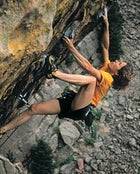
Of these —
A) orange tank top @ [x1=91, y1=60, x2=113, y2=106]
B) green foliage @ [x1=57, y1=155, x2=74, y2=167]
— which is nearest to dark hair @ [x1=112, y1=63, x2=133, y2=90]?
orange tank top @ [x1=91, y1=60, x2=113, y2=106]

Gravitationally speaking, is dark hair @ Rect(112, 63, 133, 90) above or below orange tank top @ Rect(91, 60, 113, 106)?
below

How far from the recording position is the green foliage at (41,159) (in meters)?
13.8

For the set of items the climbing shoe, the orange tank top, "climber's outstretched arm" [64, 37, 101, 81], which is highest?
the climbing shoe

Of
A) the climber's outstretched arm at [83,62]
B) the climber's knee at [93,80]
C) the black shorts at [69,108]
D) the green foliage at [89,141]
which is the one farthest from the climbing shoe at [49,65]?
the green foliage at [89,141]

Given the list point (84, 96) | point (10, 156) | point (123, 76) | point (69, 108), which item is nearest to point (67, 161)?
point (10, 156)

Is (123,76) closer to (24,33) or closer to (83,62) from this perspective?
(83,62)

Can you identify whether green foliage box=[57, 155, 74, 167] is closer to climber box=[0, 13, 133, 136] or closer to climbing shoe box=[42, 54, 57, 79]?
climber box=[0, 13, 133, 136]

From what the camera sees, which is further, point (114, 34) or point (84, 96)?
point (114, 34)

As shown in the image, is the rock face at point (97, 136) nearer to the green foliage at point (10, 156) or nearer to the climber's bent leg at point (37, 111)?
the green foliage at point (10, 156)

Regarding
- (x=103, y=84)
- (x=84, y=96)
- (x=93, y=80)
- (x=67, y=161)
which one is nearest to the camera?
(x=93, y=80)

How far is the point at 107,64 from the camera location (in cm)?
924

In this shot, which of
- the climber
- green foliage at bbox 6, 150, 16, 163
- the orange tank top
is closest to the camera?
the climber

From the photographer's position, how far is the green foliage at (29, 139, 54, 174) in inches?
543

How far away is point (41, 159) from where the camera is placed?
1384 cm
